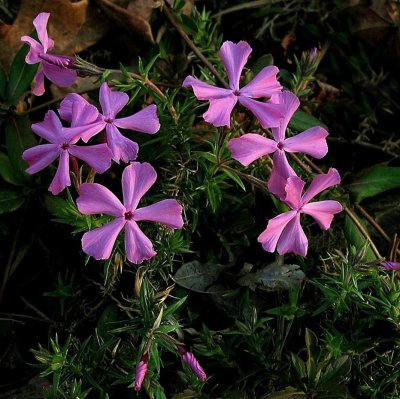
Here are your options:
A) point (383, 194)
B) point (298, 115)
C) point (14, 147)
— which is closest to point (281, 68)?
point (298, 115)

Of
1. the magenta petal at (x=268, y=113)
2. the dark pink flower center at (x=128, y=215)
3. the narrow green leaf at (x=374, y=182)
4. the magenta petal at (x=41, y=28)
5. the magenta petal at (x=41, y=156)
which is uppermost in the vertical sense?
the magenta petal at (x=41, y=28)

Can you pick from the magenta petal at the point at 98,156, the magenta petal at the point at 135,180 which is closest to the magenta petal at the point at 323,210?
the magenta petal at the point at 135,180

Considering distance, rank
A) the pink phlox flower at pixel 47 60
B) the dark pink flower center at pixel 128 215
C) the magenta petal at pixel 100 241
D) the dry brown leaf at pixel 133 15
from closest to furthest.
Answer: the magenta petal at pixel 100 241, the dark pink flower center at pixel 128 215, the pink phlox flower at pixel 47 60, the dry brown leaf at pixel 133 15

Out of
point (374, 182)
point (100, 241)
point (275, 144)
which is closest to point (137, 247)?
point (100, 241)

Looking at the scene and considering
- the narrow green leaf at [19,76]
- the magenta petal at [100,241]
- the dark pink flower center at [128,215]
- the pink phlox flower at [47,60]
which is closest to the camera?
A: the magenta petal at [100,241]

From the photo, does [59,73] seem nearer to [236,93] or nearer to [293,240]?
[236,93]

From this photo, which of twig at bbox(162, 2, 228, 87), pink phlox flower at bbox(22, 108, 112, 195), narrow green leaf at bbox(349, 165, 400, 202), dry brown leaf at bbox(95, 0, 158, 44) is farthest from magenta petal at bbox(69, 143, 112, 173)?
narrow green leaf at bbox(349, 165, 400, 202)

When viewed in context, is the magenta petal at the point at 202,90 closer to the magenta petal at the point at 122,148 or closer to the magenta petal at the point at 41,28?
the magenta petal at the point at 122,148
